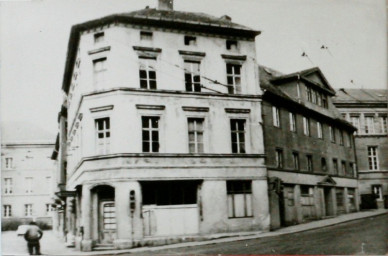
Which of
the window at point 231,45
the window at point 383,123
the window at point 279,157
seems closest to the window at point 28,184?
the window at point 231,45

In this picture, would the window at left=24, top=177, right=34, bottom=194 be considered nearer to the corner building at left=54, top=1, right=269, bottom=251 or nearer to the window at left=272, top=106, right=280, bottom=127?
the corner building at left=54, top=1, right=269, bottom=251

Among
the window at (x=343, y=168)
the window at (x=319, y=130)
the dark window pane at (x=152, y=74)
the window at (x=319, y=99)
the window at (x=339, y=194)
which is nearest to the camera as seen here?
the dark window pane at (x=152, y=74)

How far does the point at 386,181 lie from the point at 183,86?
3404mm

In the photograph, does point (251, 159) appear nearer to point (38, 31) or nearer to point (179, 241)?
point (179, 241)

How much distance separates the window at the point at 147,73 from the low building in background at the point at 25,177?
1652 mm

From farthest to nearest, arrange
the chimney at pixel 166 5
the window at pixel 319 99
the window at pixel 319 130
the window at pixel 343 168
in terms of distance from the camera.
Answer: the window at pixel 319 130
the window at pixel 343 168
the window at pixel 319 99
the chimney at pixel 166 5

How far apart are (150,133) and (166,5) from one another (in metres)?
1.91

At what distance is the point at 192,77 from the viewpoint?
7309mm

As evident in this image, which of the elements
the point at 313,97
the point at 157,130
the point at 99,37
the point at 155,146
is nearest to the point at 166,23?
the point at 99,37

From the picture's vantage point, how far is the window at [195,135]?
7307 mm

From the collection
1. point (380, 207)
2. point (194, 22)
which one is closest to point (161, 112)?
point (194, 22)

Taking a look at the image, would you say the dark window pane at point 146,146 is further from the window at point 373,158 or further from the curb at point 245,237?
the window at point 373,158

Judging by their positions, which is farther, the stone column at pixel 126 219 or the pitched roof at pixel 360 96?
the pitched roof at pixel 360 96

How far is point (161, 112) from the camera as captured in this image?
7.27 metres
